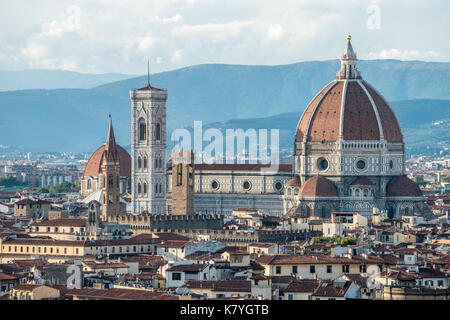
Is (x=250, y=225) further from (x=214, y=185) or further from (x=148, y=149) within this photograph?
(x=214, y=185)

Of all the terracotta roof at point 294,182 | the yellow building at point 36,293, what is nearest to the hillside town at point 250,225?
the yellow building at point 36,293

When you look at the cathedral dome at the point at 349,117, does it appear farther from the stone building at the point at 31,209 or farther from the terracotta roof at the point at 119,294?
the terracotta roof at the point at 119,294

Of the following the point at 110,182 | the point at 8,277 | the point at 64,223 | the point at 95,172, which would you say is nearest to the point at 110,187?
the point at 110,182

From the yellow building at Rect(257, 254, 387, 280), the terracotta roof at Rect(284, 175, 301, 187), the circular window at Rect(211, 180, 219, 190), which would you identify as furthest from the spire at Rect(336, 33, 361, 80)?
the yellow building at Rect(257, 254, 387, 280)

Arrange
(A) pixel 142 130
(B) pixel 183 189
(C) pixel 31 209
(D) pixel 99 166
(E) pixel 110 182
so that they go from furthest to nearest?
(D) pixel 99 166 < (A) pixel 142 130 < (C) pixel 31 209 < (B) pixel 183 189 < (E) pixel 110 182
